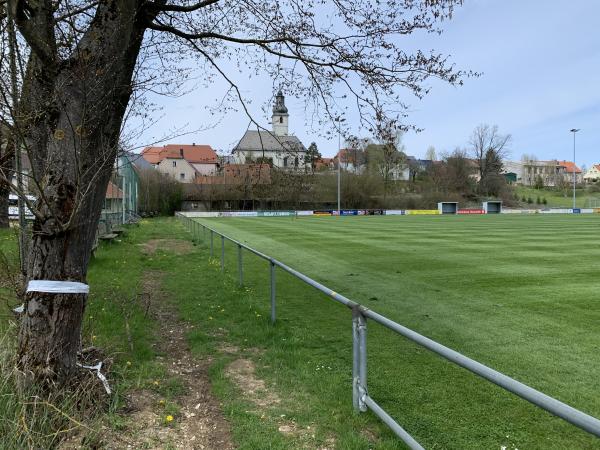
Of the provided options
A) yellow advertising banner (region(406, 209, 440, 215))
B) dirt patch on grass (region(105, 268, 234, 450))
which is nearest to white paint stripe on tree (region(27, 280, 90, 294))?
dirt patch on grass (region(105, 268, 234, 450))

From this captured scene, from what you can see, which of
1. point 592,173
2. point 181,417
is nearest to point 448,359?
point 181,417

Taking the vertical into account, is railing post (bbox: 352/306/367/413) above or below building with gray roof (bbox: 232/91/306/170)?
below

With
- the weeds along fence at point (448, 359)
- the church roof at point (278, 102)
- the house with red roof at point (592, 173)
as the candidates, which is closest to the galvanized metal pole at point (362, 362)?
the weeds along fence at point (448, 359)

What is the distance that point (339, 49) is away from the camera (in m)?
6.83

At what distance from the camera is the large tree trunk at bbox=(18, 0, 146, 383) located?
3.93m

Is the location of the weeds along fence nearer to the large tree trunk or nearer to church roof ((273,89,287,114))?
the large tree trunk

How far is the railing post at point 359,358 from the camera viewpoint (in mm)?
3693

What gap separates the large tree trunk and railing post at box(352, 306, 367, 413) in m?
2.35

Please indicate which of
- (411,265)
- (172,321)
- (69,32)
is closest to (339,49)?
(69,32)

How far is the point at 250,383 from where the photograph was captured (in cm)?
482

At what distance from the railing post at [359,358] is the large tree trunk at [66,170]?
2349mm

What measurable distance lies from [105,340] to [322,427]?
3.09 meters

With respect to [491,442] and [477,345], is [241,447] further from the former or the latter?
[477,345]

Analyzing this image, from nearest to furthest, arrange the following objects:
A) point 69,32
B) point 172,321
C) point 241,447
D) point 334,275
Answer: point 241,447 → point 69,32 → point 172,321 → point 334,275
